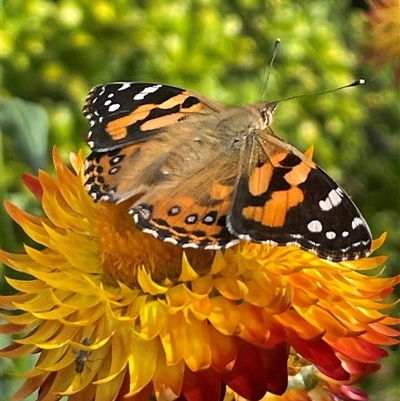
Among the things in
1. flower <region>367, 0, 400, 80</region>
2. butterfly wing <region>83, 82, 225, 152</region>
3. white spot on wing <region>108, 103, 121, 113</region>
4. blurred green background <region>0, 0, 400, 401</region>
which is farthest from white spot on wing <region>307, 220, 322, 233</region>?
flower <region>367, 0, 400, 80</region>

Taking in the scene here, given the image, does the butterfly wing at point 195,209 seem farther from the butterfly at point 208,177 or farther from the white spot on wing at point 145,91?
the white spot on wing at point 145,91

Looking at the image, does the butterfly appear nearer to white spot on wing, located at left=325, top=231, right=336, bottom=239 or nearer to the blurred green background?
white spot on wing, located at left=325, top=231, right=336, bottom=239

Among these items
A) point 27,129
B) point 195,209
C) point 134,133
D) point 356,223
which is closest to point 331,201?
point 356,223

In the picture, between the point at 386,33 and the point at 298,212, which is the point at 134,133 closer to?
the point at 298,212

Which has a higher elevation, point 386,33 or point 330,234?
point 330,234

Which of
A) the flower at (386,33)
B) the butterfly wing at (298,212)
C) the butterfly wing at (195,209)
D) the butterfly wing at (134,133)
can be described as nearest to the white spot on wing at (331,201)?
the butterfly wing at (298,212)

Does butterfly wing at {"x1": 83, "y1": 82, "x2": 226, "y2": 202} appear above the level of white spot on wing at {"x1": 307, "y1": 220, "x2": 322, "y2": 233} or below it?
below
